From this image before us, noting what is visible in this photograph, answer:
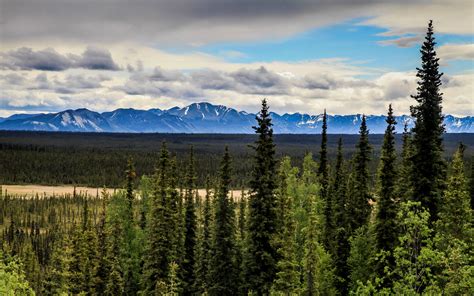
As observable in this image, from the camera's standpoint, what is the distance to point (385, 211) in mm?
34906

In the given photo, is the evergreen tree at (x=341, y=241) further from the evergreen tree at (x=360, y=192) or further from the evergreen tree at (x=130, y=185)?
the evergreen tree at (x=130, y=185)

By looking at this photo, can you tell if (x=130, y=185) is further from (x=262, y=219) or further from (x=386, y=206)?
(x=386, y=206)

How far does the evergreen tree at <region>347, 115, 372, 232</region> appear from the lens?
4803 cm

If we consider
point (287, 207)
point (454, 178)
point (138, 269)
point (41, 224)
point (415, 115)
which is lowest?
point (41, 224)

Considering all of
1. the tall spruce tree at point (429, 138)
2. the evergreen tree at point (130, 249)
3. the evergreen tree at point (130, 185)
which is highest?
the tall spruce tree at point (429, 138)

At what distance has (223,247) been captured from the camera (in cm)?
4653

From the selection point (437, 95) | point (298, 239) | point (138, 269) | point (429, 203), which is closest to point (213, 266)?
point (298, 239)

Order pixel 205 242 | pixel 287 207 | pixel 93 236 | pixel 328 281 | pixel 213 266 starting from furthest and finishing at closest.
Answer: pixel 205 242 → pixel 93 236 → pixel 213 266 → pixel 328 281 → pixel 287 207

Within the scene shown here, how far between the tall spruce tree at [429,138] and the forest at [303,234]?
0.07 metres

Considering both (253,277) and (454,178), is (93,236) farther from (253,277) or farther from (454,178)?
(454,178)

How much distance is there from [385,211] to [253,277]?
10.8m

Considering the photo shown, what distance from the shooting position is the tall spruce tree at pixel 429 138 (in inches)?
1344

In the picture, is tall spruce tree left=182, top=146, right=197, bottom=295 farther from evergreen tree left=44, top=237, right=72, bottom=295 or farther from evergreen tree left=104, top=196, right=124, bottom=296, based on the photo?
evergreen tree left=44, top=237, right=72, bottom=295

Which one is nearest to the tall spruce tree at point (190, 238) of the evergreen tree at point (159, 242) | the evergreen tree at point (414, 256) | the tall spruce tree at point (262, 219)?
the evergreen tree at point (159, 242)
